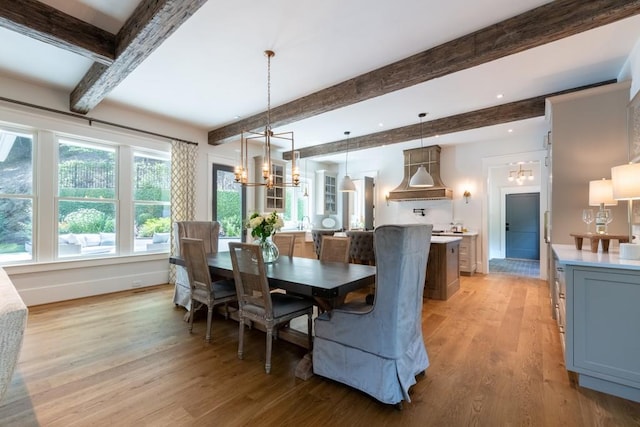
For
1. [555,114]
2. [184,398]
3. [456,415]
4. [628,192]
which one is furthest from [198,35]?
[555,114]

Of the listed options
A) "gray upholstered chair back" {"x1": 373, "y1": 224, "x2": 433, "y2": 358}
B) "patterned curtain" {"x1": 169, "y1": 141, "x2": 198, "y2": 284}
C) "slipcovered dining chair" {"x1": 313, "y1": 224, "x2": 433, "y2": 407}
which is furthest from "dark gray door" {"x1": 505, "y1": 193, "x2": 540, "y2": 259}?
"patterned curtain" {"x1": 169, "y1": 141, "x2": 198, "y2": 284}

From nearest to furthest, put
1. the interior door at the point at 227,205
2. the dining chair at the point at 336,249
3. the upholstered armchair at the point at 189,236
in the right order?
the dining chair at the point at 336,249
the upholstered armchair at the point at 189,236
the interior door at the point at 227,205

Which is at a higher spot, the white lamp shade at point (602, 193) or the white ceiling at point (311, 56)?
the white ceiling at point (311, 56)

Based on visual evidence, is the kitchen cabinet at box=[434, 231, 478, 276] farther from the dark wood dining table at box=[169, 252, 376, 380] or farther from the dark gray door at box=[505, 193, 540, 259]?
the dark wood dining table at box=[169, 252, 376, 380]

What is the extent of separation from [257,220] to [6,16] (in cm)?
244

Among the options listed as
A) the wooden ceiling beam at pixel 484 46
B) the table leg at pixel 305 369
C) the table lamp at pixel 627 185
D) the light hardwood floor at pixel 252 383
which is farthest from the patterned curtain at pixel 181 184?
the table lamp at pixel 627 185

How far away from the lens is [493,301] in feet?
13.3

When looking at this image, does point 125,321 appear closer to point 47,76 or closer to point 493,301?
point 47,76

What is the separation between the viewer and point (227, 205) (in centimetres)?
596

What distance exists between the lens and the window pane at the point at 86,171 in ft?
13.4

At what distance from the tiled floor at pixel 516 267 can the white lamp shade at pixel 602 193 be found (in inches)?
143

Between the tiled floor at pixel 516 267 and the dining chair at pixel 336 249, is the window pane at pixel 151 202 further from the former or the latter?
the tiled floor at pixel 516 267

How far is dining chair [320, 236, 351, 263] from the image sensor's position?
3104 millimetres

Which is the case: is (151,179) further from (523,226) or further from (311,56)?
(523,226)
